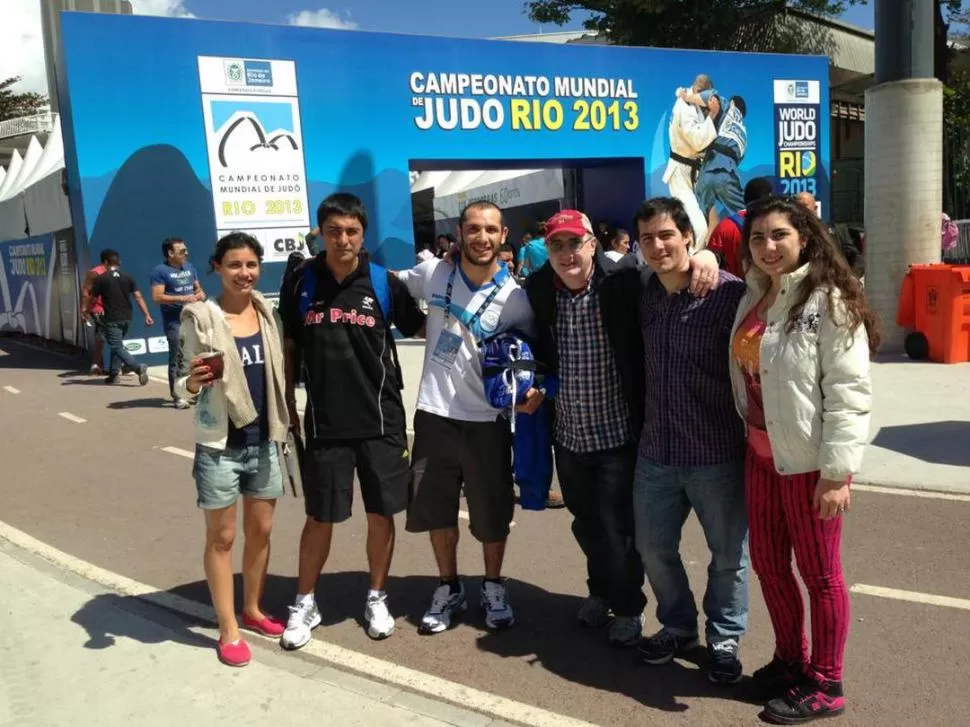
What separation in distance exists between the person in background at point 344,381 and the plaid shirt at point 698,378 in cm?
121

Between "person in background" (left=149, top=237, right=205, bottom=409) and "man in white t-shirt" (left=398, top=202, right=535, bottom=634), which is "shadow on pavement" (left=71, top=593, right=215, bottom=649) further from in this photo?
"person in background" (left=149, top=237, right=205, bottom=409)

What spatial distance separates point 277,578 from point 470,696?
176 cm

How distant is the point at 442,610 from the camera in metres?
4.12

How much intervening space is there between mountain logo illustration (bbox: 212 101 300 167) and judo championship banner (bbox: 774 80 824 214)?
11.1m

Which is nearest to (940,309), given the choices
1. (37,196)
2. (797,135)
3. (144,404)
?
(144,404)

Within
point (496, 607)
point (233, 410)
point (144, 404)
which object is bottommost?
point (496, 607)

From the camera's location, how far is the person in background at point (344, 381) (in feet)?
12.5

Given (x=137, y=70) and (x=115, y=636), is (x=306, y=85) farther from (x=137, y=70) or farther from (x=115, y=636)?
(x=115, y=636)

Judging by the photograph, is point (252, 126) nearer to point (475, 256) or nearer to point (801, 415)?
point (475, 256)

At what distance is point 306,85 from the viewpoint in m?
15.1

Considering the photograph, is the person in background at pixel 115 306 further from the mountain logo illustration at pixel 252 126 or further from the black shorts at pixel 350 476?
the black shorts at pixel 350 476

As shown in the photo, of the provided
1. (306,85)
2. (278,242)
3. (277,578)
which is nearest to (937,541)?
(277,578)

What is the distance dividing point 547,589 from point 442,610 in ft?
2.27

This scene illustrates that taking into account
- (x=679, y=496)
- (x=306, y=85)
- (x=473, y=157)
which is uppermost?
(x=306, y=85)
